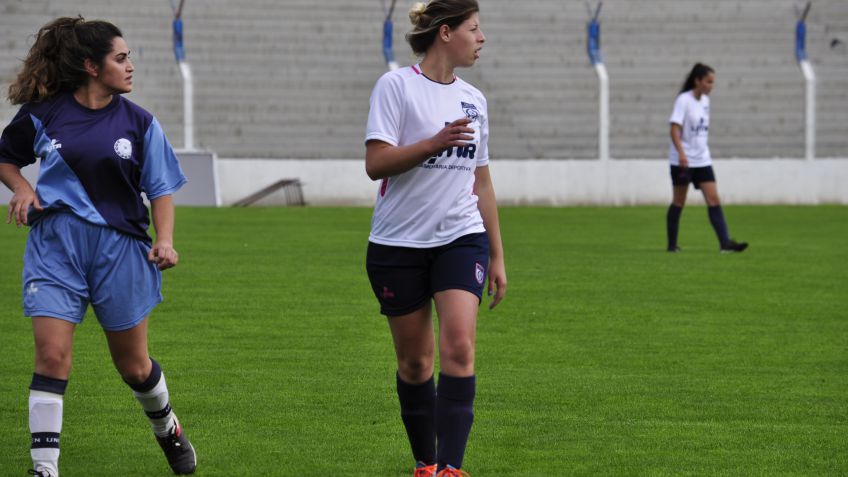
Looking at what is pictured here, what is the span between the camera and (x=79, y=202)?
17.2 feet

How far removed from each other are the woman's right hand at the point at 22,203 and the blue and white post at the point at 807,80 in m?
28.6

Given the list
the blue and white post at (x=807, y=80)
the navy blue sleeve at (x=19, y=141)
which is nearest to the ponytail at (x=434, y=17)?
the navy blue sleeve at (x=19, y=141)

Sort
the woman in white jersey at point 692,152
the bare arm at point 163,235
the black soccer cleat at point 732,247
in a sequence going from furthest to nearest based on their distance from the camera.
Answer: the woman in white jersey at point 692,152 → the black soccer cleat at point 732,247 → the bare arm at point 163,235

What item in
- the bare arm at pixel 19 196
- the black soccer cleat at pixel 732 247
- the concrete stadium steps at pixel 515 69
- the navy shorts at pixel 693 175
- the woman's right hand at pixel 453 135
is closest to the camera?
the woman's right hand at pixel 453 135

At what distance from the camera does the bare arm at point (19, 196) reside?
512cm

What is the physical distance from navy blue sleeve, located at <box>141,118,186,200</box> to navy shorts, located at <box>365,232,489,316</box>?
2.62 ft

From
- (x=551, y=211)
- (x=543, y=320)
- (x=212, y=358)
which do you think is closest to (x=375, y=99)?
(x=212, y=358)

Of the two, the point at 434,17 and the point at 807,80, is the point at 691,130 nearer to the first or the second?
the point at 434,17

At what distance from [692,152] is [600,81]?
1483 centimetres

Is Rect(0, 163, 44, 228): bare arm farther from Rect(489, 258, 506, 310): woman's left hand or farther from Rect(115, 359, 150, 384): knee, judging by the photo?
Rect(489, 258, 506, 310): woman's left hand

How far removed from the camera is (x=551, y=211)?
27.2 metres

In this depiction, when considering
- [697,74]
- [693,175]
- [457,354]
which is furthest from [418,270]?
[697,74]

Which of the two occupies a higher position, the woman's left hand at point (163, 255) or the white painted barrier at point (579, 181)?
the woman's left hand at point (163, 255)

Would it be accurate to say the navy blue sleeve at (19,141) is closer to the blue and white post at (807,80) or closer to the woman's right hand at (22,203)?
the woman's right hand at (22,203)
